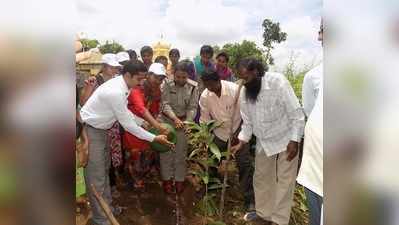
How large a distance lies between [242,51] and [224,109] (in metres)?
0.45

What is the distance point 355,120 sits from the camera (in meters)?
0.99

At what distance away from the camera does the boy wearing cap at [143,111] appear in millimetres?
2305

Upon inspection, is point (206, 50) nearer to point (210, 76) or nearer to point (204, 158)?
point (210, 76)

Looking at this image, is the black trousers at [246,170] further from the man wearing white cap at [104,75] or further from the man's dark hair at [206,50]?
the man wearing white cap at [104,75]

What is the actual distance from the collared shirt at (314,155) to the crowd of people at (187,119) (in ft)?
1.02

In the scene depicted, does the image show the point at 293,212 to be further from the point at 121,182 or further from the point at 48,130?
the point at 48,130

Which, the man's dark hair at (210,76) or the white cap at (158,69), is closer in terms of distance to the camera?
the white cap at (158,69)

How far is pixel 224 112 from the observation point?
2.47 m

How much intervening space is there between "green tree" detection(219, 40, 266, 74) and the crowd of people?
4cm

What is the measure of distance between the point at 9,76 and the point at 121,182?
1.61 metres

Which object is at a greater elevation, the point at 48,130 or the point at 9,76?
the point at 9,76

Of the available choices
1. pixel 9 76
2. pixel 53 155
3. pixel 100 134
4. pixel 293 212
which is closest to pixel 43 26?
pixel 9 76

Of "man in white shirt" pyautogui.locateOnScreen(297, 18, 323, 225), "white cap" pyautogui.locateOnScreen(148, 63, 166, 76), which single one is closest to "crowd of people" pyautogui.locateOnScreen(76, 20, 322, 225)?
"white cap" pyautogui.locateOnScreen(148, 63, 166, 76)

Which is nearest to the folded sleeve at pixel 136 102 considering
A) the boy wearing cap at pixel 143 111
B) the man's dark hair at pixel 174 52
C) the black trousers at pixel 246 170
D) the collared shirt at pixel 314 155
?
the boy wearing cap at pixel 143 111
